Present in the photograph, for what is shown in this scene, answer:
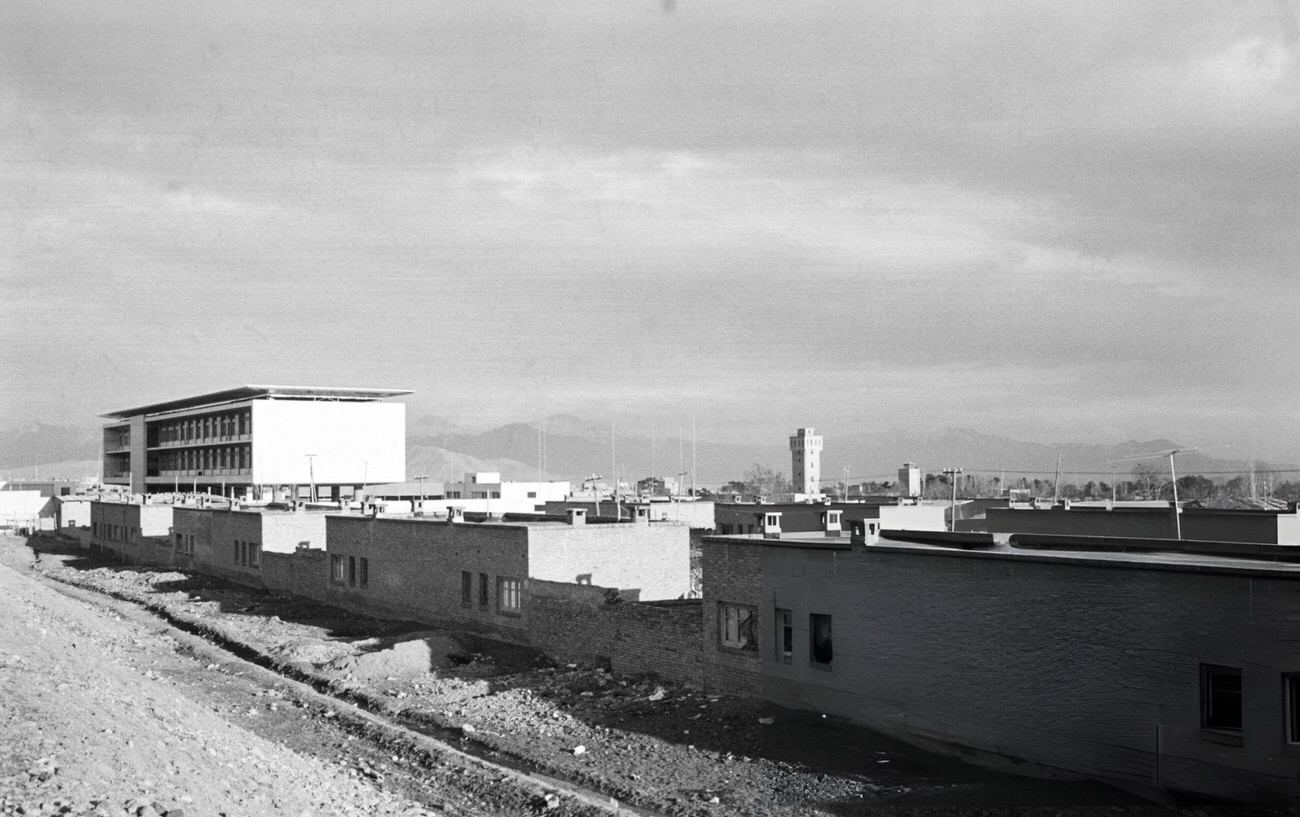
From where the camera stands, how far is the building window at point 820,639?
87.4 feet

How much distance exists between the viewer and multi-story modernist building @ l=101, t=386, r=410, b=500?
341 feet

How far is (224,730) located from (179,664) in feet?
49.5

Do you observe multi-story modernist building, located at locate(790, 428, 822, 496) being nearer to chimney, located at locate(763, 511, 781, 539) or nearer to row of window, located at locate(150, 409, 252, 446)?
row of window, located at locate(150, 409, 252, 446)

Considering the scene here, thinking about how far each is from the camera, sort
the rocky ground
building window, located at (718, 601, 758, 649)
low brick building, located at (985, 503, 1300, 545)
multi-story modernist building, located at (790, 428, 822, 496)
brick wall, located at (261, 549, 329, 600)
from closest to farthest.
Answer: the rocky ground → building window, located at (718, 601, 758, 649) → low brick building, located at (985, 503, 1300, 545) → brick wall, located at (261, 549, 329, 600) → multi-story modernist building, located at (790, 428, 822, 496)

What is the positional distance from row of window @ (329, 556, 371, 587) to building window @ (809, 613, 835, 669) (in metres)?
26.3

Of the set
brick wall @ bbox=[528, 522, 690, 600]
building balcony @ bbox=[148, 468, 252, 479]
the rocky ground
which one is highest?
building balcony @ bbox=[148, 468, 252, 479]

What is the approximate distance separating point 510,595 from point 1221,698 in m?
24.1

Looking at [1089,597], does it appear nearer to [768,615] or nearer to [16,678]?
[768,615]

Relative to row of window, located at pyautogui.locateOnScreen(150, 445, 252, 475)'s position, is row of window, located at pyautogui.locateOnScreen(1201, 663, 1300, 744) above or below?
below

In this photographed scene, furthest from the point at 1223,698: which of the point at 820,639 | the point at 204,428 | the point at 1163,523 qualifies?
the point at 204,428

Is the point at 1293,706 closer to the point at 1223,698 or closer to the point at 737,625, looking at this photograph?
the point at 1223,698

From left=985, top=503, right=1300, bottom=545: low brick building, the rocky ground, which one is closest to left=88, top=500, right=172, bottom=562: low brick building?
the rocky ground

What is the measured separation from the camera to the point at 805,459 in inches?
6476

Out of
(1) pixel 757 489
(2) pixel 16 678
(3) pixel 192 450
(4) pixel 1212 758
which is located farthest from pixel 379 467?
(4) pixel 1212 758
